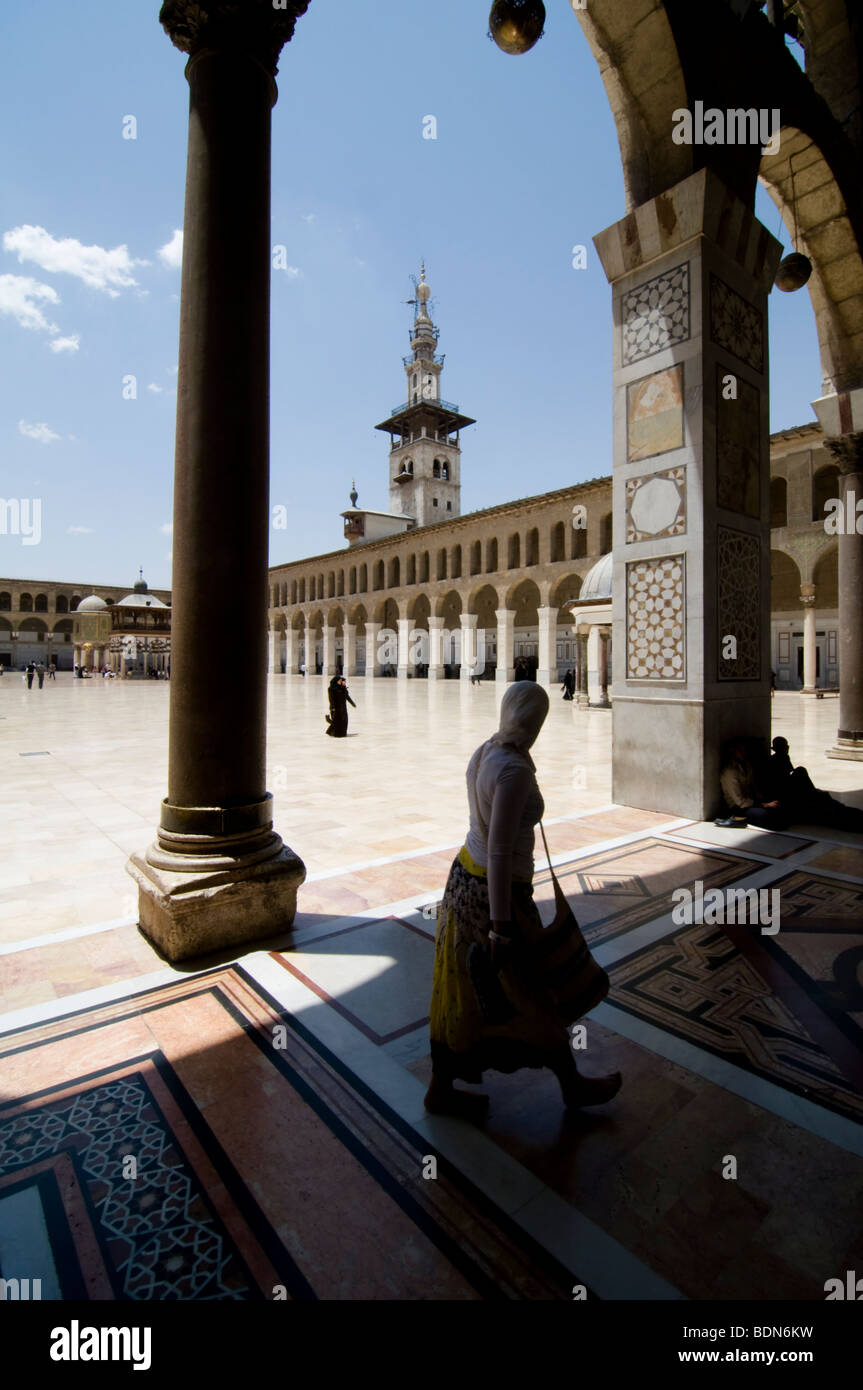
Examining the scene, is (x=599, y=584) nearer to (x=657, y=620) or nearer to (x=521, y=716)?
(x=657, y=620)

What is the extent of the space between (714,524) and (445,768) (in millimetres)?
3927

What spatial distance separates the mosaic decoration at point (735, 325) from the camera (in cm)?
502

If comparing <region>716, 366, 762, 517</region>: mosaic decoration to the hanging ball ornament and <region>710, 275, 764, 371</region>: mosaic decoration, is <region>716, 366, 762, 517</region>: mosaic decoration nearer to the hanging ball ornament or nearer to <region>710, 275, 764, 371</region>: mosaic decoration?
<region>710, 275, 764, 371</region>: mosaic decoration

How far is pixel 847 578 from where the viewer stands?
802 cm

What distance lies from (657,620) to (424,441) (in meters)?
47.0

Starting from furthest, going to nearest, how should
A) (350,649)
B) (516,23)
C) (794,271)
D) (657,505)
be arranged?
(350,649), (794,271), (657,505), (516,23)

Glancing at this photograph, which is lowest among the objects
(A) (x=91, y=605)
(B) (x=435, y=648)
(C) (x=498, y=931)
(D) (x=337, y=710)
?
(C) (x=498, y=931)

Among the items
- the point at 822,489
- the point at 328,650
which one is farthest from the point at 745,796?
the point at 328,650

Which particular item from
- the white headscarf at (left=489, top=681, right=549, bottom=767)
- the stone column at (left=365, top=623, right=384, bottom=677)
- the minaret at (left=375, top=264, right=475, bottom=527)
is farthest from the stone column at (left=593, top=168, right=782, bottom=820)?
the minaret at (left=375, top=264, right=475, bottom=527)

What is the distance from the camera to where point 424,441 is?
4862 centimetres

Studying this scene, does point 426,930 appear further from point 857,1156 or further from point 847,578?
point 847,578

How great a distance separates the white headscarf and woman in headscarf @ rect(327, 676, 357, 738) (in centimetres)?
890

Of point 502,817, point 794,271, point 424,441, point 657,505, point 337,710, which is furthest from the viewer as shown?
point 424,441
